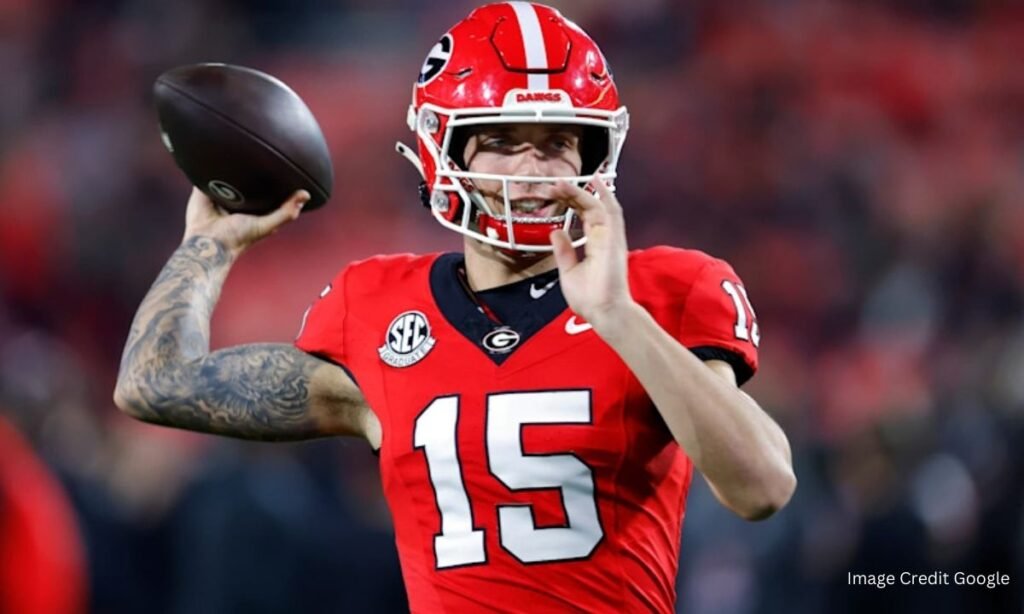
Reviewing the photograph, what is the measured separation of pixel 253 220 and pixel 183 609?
6.30ft

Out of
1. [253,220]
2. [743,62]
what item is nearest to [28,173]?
[743,62]

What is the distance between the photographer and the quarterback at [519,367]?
5.98 ft

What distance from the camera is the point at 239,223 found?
2408 millimetres

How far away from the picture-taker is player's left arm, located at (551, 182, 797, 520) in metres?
1.77

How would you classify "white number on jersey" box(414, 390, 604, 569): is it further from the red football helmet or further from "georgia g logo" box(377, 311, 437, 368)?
the red football helmet

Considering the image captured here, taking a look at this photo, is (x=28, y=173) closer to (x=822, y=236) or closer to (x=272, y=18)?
(x=272, y=18)

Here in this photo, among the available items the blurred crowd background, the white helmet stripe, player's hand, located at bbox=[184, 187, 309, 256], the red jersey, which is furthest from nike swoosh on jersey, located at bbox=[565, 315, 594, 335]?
the blurred crowd background

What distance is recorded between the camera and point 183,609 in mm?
4023

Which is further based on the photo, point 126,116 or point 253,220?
point 126,116

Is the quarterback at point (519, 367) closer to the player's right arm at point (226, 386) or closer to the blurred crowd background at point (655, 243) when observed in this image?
the player's right arm at point (226, 386)

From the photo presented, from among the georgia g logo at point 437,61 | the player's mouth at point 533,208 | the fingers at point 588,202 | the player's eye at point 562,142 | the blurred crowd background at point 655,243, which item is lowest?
the blurred crowd background at point 655,243

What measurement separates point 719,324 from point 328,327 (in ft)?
1.97

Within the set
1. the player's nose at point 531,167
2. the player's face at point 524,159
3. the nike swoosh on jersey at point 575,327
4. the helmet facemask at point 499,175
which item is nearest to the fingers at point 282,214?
the helmet facemask at point 499,175

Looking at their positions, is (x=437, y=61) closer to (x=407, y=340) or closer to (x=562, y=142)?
(x=562, y=142)
